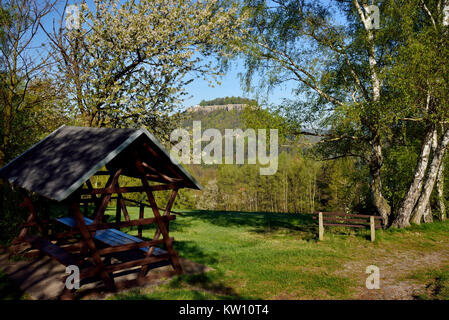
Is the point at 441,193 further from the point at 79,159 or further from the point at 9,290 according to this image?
the point at 9,290

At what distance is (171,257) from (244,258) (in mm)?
3123

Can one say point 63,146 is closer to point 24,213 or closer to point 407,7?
point 24,213

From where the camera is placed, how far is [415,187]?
47.0ft

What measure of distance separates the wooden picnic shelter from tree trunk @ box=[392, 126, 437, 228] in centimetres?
1036

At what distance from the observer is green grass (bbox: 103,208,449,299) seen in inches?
291

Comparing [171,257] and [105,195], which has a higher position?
[105,195]

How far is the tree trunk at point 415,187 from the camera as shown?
A: 1420 centimetres

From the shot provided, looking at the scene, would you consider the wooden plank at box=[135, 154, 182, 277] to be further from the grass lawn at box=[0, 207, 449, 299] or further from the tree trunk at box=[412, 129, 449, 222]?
the tree trunk at box=[412, 129, 449, 222]

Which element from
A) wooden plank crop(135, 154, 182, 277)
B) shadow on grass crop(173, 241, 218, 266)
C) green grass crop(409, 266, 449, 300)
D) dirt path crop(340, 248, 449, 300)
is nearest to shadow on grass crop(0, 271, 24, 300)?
wooden plank crop(135, 154, 182, 277)

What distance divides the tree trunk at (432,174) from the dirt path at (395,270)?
3.47 meters
